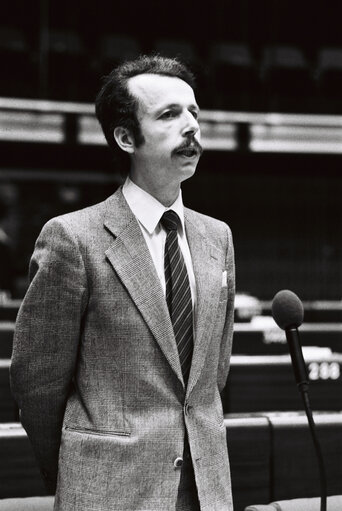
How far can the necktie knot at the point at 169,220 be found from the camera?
1130 millimetres

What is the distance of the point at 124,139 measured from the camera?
1.16 meters

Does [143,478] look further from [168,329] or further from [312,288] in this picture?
[312,288]

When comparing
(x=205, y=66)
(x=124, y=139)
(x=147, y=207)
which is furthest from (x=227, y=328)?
(x=205, y=66)

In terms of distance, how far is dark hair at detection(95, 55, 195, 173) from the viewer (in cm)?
114

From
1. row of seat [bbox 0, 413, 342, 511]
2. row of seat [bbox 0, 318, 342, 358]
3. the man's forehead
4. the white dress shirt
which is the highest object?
the man's forehead

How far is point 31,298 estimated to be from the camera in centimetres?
107

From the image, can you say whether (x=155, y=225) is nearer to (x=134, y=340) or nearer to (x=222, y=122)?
(x=134, y=340)

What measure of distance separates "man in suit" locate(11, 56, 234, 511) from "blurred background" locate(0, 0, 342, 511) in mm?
4496

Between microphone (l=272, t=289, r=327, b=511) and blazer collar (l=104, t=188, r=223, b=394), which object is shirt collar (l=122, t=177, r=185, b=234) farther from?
microphone (l=272, t=289, r=327, b=511)

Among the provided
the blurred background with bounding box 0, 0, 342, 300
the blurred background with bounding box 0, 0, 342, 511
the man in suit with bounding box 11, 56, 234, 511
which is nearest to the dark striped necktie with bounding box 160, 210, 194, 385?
the man in suit with bounding box 11, 56, 234, 511

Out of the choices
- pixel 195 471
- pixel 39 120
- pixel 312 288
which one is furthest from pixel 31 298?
pixel 312 288

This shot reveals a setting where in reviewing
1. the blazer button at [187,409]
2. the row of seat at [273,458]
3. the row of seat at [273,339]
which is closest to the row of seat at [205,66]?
the row of seat at [273,339]

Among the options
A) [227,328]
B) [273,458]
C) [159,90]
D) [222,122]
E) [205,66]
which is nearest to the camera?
[159,90]

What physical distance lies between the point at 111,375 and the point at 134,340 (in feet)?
0.21
